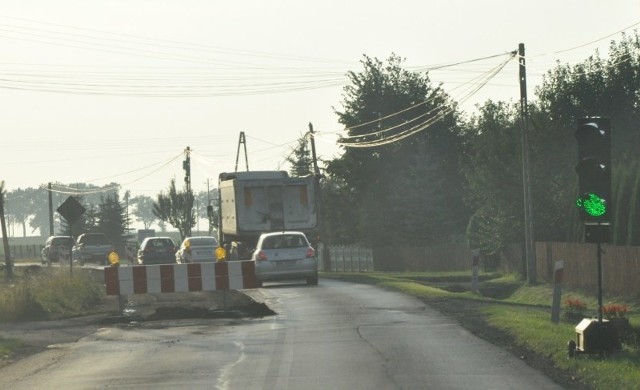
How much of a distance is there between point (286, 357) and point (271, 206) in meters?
26.9

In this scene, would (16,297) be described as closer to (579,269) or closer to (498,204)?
(579,269)

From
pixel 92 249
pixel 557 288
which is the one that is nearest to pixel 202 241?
pixel 92 249

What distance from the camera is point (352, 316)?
2328cm

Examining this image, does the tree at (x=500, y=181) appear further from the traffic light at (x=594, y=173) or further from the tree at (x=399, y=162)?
the traffic light at (x=594, y=173)

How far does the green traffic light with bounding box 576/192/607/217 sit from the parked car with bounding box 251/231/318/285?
20093 mm

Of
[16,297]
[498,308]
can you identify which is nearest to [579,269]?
[498,308]

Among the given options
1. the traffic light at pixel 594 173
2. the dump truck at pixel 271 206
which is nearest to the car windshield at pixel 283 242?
the dump truck at pixel 271 206

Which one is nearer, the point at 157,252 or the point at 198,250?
the point at 198,250

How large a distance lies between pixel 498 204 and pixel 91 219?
196 ft

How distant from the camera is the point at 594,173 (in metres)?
15.9

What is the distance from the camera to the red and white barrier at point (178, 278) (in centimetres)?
2547

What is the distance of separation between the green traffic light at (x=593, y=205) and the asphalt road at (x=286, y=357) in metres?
2.06

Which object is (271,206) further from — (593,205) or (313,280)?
(593,205)

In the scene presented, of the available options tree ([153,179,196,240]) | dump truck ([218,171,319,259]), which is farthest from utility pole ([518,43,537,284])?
tree ([153,179,196,240])
